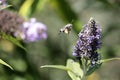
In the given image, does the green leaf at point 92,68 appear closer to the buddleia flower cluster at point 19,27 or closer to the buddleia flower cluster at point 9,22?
the buddleia flower cluster at point 19,27

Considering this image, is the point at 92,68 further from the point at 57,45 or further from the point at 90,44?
the point at 57,45

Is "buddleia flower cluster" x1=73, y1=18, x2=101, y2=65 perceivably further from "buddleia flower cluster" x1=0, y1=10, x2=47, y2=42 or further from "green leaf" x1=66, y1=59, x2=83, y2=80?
"buddleia flower cluster" x1=0, y1=10, x2=47, y2=42

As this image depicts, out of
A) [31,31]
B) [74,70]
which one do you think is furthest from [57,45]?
[74,70]

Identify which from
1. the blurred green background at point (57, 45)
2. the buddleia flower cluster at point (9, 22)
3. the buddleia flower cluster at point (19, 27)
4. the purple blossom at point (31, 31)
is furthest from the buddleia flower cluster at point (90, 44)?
the blurred green background at point (57, 45)

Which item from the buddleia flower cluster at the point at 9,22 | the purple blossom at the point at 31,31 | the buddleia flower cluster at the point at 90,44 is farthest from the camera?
the purple blossom at the point at 31,31

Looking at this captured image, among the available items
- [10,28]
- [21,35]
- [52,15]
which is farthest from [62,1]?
[52,15]

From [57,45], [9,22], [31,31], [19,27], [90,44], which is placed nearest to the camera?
[90,44]

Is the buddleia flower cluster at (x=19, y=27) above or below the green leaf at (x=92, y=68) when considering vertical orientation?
above

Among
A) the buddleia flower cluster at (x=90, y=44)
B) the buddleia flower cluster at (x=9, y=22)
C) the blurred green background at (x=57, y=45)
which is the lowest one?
the blurred green background at (x=57, y=45)

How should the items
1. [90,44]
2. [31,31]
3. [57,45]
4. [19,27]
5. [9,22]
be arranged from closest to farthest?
[90,44]
[9,22]
[19,27]
[31,31]
[57,45]
